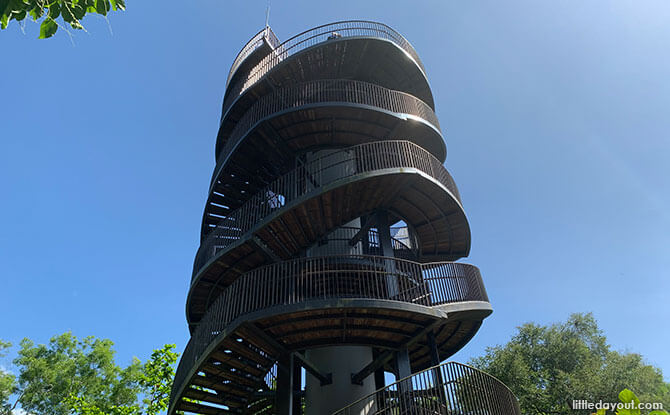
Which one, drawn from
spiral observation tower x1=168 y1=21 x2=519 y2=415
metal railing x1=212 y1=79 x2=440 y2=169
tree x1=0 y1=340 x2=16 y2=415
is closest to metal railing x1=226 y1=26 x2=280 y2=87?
spiral observation tower x1=168 y1=21 x2=519 y2=415

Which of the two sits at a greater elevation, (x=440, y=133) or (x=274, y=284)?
(x=440, y=133)

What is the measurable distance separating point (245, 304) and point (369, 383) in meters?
5.08

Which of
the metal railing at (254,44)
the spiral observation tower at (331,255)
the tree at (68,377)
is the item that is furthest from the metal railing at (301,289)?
the tree at (68,377)

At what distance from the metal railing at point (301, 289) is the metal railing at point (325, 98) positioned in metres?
5.50

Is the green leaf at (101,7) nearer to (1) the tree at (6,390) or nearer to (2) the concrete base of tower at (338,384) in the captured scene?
(2) the concrete base of tower at (338,384)

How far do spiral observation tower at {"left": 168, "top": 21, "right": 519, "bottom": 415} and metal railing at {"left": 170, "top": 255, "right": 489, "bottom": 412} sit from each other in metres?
0.04

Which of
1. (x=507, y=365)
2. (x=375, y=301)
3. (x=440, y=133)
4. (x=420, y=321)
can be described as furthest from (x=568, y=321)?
(x=375, y=301)

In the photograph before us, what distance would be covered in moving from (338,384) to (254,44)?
13.8 meters

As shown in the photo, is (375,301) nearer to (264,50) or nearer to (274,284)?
(274,284)

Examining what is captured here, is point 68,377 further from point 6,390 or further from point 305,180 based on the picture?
point 305,180

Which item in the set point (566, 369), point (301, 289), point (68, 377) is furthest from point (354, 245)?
point (68, 377)

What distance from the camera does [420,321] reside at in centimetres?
972

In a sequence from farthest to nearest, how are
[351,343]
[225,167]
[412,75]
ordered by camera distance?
[412,75]
[225,167]
[351,343]

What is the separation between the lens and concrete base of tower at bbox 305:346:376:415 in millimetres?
10930
